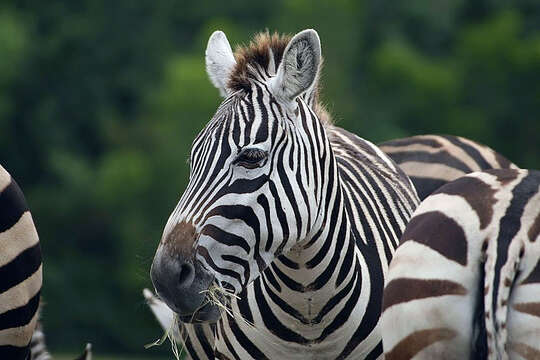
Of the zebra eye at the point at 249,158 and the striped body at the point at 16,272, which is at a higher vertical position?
the zebra eye at the point at 249,158

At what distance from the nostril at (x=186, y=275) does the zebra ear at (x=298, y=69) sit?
0.93 meters

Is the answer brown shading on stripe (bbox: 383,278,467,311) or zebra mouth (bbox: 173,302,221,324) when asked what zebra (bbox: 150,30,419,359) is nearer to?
zebra mouth (bbox: 173,302,221,324)

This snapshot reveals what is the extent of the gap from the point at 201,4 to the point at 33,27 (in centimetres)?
623

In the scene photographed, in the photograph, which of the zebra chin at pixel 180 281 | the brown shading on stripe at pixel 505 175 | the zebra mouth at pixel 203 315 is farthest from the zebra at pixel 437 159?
→ the brown shading on stripe at pixel 505 175

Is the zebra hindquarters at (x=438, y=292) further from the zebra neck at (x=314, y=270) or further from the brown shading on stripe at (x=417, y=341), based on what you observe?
the zebra neck at (x=314, y=270)

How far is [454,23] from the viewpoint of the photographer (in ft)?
123

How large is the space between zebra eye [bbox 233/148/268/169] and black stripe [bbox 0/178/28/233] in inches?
38.6

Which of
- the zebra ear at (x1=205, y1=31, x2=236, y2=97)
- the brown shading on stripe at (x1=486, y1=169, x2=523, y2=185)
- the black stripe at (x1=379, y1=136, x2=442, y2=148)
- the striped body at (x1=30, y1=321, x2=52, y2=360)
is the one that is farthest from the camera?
the black stripe at (x1=379, y1=136, x2=442, y2=148)

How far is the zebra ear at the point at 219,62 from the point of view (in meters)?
5.44

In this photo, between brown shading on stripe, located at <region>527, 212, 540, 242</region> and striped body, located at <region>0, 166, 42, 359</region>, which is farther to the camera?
striped body, located at <region>0, 166, 42, 359</region>

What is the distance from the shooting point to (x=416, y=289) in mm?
3965

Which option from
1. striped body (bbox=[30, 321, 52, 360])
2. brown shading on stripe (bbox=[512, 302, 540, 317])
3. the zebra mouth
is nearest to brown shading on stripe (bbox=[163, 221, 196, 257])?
the zebra mouth

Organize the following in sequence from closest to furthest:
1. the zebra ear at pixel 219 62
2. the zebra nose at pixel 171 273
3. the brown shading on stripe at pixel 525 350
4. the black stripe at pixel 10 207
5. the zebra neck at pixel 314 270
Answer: the brown shading on stripe at pixel 525 350 → the zebra nose at pixel 171 273 → the black stripe at pixel 10 207 → the zebra neck at pixel 314 270 → the zebra ear at pixel 219 62

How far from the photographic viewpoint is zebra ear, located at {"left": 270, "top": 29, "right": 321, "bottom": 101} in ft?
16.3
